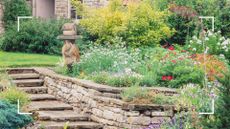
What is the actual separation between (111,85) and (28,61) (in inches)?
218

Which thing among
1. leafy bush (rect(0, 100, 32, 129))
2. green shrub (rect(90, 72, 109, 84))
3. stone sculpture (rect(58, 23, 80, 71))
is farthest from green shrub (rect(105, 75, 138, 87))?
leafy bush (rect(0, 100, 32, 129))

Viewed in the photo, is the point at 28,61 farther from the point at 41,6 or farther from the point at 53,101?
the point at 41,6

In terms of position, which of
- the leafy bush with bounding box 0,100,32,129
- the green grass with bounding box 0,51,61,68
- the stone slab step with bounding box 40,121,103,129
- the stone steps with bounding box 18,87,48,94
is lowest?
the stone slab step with bounding box 40,121,103,129

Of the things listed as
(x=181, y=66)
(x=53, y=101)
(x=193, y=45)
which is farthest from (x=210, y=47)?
(x=53, y=101)

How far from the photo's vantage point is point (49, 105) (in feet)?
51.3

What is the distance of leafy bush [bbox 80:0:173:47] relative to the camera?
1905 cm

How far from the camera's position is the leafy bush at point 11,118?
498 inches

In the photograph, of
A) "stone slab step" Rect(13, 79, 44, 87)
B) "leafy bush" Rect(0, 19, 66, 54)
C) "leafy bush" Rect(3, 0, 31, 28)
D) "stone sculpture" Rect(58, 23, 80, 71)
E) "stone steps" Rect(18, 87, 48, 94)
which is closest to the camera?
"stone sculpture" Rect(58, 23, 80, 71)

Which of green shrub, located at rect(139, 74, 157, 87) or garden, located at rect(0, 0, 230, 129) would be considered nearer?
garden, located at rect(0, 0, 230, 129)

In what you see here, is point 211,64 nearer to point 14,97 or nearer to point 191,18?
point 14,97

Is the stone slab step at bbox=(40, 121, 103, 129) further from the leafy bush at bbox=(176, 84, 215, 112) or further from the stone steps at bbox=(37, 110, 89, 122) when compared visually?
the leafy bush at bbox=(176, 84, 215, 112)

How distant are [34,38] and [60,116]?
26.6 feet

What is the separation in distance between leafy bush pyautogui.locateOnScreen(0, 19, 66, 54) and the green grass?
0.55 m

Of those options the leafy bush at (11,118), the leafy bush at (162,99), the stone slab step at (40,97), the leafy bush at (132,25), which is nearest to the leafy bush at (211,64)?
the leafy bush at (162,99)
